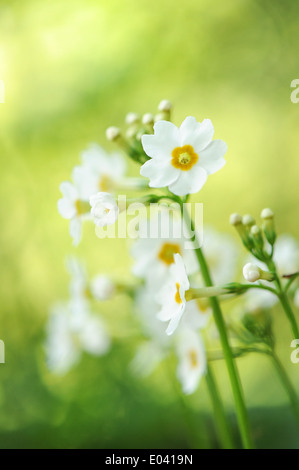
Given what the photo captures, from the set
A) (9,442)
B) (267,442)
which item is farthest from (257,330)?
(9,442)

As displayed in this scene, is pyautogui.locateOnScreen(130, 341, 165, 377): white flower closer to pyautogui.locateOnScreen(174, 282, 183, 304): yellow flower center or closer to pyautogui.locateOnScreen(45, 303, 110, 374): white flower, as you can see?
pyautogui.locateOnScreen(45, 303, 110, 374): white flower

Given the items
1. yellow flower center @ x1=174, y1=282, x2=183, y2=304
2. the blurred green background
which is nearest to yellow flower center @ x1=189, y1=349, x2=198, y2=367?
yellow flower center @ x1=174, y1=282, x2=183, y2=304

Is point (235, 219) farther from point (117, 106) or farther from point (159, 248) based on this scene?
point (117, 106)

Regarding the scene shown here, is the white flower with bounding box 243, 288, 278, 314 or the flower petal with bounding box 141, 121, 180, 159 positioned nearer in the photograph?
the flower petal with bounding box 141, 121, 180, 159

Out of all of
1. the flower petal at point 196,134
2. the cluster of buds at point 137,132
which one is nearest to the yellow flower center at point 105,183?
the cluster of buds at point 137,132

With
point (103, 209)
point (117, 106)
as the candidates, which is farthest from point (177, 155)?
point (117, 106)

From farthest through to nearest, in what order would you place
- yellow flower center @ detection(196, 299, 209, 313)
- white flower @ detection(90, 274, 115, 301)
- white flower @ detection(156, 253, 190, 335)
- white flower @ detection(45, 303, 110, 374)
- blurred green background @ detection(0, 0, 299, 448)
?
blurred green background @ detection(0, 0, 299, 448)
white flower @ detection(45, 303, 110, 374)
white flower @ detection(90, 274, 115, 301)
yellow flower center @ detection(196, 299, 209, 313)
white flower @ detection(156, 253, 190, 335)

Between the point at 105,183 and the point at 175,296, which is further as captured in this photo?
the point at 105,183
